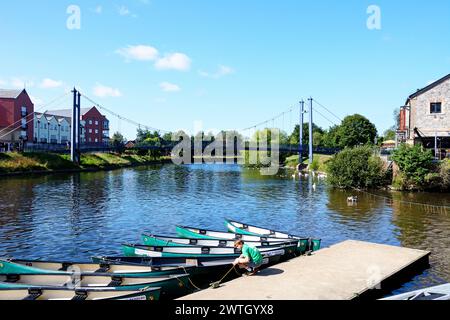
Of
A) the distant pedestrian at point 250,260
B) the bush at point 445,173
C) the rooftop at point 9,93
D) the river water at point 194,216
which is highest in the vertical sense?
the rooftop at point 9,93

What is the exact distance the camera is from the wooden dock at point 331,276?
42.8ft

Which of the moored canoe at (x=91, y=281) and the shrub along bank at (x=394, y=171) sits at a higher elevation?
the shrub along bank at (x=394, y=171)

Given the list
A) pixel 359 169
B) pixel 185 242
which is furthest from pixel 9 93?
pixel 185 242

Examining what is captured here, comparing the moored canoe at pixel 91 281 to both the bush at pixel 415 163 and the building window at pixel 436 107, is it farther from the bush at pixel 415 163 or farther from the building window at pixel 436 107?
the building window at pixel 436 107

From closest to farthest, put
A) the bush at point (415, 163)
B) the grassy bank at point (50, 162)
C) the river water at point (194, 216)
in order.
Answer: the river water at point (194, 216) → the bush at point (415, 163) → the grassy bank at point (50, 162)

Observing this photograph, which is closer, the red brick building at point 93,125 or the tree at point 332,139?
the tree at point 332,139

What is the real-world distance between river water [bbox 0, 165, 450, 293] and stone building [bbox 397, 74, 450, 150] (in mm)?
10450

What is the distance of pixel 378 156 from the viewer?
51688 millimetres

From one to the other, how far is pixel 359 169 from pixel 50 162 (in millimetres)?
54683

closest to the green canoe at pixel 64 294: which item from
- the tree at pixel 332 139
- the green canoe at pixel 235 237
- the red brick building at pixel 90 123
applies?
the green canoe at pixel 235 237

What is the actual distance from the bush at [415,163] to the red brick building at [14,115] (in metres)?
79.5
